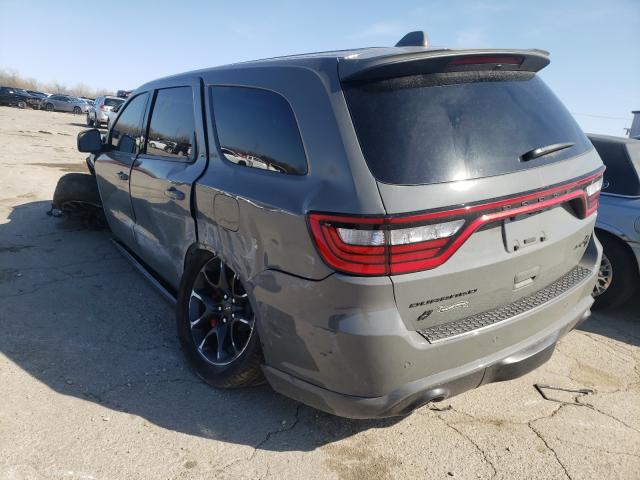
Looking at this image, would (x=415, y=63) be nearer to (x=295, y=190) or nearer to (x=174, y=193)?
(x=295, y=190)

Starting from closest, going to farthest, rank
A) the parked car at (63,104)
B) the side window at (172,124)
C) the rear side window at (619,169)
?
1. the side window at (172,124)
2. the rear side window at (619,169)
3. the parked car at (63,104)

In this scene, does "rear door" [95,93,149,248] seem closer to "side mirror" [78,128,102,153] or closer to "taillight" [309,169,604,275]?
"side mirror" [78,128,102,153]

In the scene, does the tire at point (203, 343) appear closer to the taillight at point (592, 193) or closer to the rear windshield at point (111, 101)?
the taillight at point (592, 193)

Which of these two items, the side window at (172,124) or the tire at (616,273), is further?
the tire at (616,273)

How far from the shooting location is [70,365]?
9.68ft

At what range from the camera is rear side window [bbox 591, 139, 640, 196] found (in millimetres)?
4039

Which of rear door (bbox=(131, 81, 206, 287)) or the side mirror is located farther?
the side mirror

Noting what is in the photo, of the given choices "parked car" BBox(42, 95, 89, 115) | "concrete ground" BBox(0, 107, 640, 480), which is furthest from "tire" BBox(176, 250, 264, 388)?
"parked car" BBox(42, 95, 89, 115)

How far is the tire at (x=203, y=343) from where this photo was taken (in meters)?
2.50

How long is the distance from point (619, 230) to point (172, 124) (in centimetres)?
370

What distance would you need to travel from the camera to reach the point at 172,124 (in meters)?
3.33

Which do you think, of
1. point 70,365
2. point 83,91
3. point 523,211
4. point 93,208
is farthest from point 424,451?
point 83,91

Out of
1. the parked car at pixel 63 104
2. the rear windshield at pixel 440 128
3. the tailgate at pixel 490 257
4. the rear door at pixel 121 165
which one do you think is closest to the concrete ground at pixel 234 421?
the tailgate at pixel 490 257

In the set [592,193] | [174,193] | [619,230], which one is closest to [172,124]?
[174,193]
